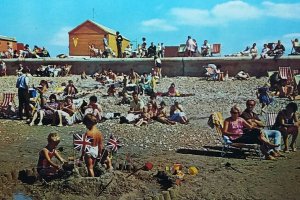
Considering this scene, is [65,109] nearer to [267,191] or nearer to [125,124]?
[125,124]

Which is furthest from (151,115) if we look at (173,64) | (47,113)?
(173,64)

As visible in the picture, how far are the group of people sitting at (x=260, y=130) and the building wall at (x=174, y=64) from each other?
13.8 metres

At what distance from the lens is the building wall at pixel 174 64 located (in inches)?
966

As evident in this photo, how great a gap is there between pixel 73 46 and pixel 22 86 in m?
18.1

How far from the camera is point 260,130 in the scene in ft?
32.9

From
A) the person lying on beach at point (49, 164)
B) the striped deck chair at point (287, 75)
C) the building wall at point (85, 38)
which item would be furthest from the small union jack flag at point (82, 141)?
the building wall at point (85, 38)

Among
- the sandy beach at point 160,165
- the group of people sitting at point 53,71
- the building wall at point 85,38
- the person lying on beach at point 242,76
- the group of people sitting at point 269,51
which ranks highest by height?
the building wall at point 85,38

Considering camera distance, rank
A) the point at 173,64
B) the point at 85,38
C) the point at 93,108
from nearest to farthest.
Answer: the point at 93,108, the point at 173,64, the point at 85,38

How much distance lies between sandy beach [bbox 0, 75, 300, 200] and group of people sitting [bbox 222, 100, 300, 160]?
0.97 feet

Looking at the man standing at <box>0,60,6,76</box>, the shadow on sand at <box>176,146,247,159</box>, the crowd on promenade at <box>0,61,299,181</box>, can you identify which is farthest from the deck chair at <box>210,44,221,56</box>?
the shadow on sand at <box>176,146,247,159</box>

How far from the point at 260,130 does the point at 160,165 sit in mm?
2071

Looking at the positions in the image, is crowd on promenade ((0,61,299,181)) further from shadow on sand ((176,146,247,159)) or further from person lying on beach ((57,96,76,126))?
shadow on sand ((176,146,247,159))

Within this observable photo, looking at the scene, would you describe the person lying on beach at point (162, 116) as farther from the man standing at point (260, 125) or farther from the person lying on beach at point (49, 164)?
the person lying on beach at point (49, 164)

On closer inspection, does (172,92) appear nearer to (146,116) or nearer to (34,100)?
(146,116)
